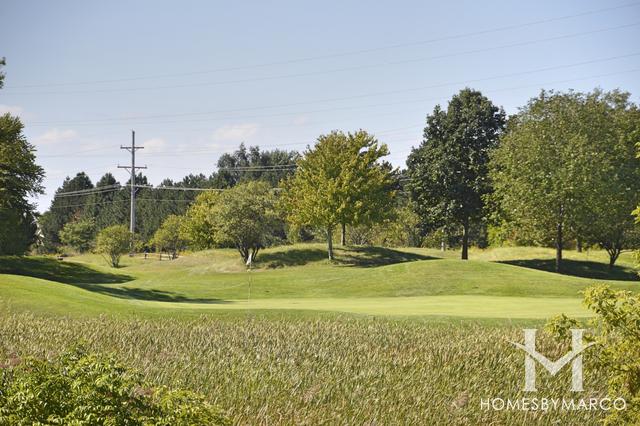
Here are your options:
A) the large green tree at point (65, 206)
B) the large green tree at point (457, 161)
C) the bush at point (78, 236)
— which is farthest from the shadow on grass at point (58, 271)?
the large green tree at point (65, 206)

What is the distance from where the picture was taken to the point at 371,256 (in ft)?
188

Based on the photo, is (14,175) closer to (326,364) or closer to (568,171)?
(568,171)

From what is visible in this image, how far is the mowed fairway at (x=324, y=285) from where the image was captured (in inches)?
876

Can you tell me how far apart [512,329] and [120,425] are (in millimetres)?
12918

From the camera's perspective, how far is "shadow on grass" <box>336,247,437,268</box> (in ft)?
181

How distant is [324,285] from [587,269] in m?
24.0

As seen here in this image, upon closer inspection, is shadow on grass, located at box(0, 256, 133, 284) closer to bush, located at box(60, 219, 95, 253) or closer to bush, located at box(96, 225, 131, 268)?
bush, located at box(96, 225, 131, 268)

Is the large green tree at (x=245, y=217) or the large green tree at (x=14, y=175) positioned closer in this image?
the large green tree at (x=14, y=175)

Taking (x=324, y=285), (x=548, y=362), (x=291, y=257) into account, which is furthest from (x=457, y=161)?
(x=548, y=362)

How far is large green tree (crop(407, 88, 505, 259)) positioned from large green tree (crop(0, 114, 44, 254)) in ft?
101

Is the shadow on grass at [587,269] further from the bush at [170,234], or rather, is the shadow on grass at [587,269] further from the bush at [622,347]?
the bush at [170,234]

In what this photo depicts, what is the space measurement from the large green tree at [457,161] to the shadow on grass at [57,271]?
2594 cm

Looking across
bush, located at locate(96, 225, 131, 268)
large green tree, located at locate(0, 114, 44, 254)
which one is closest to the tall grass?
large green tree, located at locate(0, 114, 44, 254)

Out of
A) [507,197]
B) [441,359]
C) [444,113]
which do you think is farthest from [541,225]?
[441,359]
